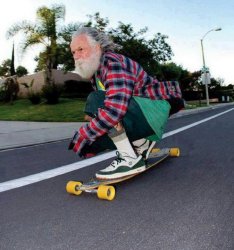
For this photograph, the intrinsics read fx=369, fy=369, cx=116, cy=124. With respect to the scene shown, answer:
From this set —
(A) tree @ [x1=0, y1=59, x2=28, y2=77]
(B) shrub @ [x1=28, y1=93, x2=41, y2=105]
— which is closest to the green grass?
(B) shrub @ [x1=28, y1=93, x2=41, y2=105]

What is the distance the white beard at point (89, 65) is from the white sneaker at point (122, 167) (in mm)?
783

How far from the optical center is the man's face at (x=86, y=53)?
313 cm

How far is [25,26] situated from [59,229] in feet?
101

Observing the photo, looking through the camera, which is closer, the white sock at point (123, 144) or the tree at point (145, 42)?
the white sock at point (123, 144)

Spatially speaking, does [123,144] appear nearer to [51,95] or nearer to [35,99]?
[51,95]

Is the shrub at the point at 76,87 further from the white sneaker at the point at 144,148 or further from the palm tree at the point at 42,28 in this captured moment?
the white sneaker at the point at 144,148

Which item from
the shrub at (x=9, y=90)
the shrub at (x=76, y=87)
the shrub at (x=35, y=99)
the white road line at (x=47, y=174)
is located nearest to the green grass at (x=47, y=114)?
the shrub at (x=35, y=99)

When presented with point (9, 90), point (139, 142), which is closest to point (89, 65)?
point (139, 142)

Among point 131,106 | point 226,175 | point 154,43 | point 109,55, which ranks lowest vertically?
point 226,175

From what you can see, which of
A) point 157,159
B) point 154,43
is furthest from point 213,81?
point 157,159

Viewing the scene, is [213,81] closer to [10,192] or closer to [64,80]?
[64,80]

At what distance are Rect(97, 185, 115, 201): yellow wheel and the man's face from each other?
1.04 metres

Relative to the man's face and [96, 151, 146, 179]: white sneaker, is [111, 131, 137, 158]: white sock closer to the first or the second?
[96, 151, 146, 179]: white sneaker

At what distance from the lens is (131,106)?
315 centimetres
